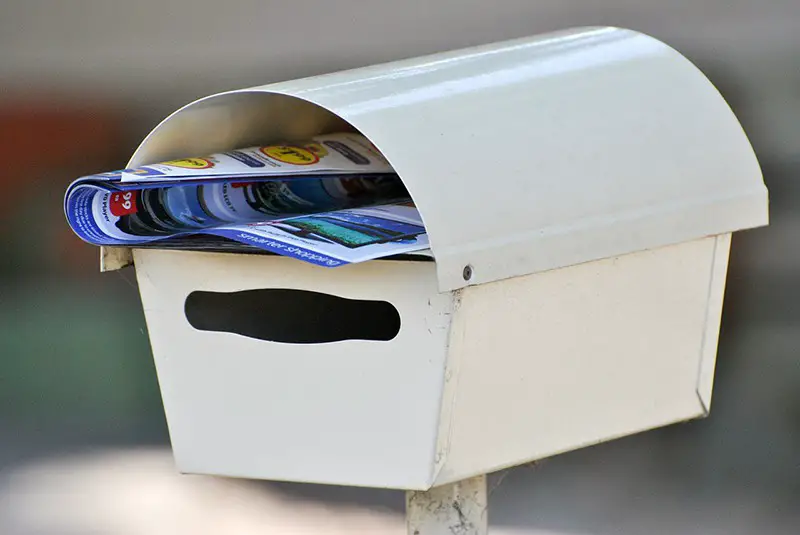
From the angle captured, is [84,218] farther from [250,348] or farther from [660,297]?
[660,297]

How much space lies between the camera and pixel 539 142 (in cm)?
107

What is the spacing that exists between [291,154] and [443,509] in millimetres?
425

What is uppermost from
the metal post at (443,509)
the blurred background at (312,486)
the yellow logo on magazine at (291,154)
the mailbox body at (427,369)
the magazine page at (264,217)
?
the blurred background at (312,486)

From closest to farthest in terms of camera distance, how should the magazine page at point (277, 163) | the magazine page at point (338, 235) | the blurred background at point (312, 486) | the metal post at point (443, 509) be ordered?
the magazine page at point (338, 235) → the magazine page at point (277, 163) → the metal post at point (443, 509) → the blurred background at point (312, 486)

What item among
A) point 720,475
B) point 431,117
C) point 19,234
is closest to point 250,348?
point 431,117

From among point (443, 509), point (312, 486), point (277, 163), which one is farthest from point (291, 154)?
point (312, 486)

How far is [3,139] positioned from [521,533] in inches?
82.7

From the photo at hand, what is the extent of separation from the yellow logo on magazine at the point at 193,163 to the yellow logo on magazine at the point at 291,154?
89mm

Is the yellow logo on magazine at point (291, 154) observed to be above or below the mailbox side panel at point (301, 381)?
above

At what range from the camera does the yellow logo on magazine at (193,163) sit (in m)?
1.12

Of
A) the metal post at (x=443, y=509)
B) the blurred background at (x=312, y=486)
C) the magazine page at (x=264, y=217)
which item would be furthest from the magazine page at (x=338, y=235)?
the blurred background at (x=312, y=486)

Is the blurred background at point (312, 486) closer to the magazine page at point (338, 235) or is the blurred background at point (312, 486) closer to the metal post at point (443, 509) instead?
the metal post at point (443, 509)

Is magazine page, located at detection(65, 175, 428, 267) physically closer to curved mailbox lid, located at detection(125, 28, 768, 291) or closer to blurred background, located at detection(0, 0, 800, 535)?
curved mailbox lid, located at detection(125, 28, 768, 291)

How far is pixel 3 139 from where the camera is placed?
11.8ft
